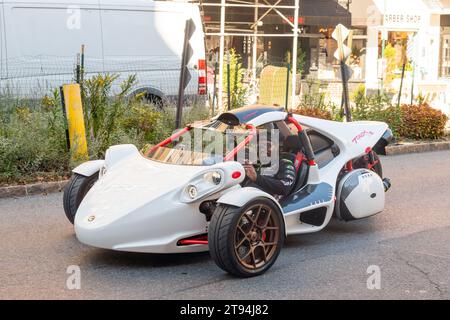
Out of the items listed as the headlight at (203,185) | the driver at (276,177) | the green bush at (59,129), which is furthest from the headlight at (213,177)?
the green bush at (59,129)

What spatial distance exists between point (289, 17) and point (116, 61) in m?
9.86

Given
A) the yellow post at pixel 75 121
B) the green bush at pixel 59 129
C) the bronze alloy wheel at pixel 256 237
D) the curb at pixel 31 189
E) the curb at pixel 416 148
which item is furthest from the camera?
the curb at pixel 416 148

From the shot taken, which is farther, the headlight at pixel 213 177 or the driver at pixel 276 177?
the driver at pixel 276 177

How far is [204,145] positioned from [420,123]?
29.6 feet

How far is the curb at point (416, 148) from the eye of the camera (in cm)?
1387

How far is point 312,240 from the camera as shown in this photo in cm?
725

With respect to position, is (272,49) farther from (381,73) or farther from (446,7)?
(446,7)

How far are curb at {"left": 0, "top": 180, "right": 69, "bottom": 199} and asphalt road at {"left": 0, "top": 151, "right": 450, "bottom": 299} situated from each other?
102cm

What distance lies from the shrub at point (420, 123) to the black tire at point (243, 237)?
367 inches

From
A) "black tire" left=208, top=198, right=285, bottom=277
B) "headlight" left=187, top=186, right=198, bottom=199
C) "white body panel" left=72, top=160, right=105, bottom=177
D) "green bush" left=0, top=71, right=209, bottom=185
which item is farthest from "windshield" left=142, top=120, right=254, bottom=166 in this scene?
"green bush" left=0, top=71, right=209, bottom=185

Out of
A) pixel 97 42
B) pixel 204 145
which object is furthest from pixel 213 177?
pixel 97 42

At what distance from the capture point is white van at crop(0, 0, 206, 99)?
42.4ft

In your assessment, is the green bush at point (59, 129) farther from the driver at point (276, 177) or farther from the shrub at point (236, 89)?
the driver at point (276, 177)

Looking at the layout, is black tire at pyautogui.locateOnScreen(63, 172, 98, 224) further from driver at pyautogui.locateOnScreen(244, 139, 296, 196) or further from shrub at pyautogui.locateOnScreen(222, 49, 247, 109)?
Answer: shrub at pyautogui.locateOnScreen(222, 49, 247, 109)
